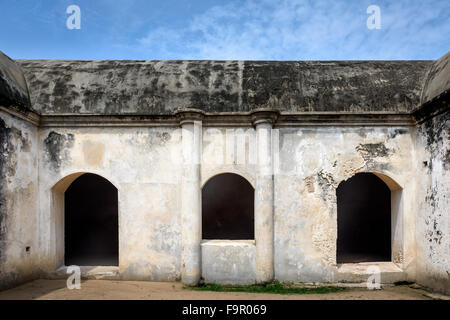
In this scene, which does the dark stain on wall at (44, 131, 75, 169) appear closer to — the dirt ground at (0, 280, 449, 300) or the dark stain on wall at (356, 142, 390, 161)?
the dirt ground at (0, 280, 449, 300)

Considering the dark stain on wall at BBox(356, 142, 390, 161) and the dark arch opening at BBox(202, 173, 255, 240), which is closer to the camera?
the dark stain on wall at BBox(356, 142, 390, 161)

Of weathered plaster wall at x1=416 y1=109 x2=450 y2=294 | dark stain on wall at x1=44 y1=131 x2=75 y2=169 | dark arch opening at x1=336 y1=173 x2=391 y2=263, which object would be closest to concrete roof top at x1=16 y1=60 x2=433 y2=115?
dark stain on wall at x1=44 y1=131 x2=75 y2=169

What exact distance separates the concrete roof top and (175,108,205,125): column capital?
0.45m

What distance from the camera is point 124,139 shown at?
662cm

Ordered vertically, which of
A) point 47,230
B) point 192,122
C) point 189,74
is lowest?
point 47,230

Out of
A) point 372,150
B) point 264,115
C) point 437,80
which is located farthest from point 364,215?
point 264,115

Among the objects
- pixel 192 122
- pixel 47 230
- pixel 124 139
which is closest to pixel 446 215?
pixel 192 122

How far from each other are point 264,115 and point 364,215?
21.1ft

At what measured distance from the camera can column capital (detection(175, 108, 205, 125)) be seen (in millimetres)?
6211

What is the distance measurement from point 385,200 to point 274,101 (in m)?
6.02

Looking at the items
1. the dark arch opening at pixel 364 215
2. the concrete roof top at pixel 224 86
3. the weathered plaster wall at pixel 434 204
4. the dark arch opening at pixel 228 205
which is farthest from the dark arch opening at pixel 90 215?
the weathered plaster wall at pixel 434 204

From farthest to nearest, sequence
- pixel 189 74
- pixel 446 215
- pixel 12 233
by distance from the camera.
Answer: pixel 189 74
pixel 12 233
pixel 446 215

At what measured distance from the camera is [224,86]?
704cm

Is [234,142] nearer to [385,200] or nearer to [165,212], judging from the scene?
[165,212]
